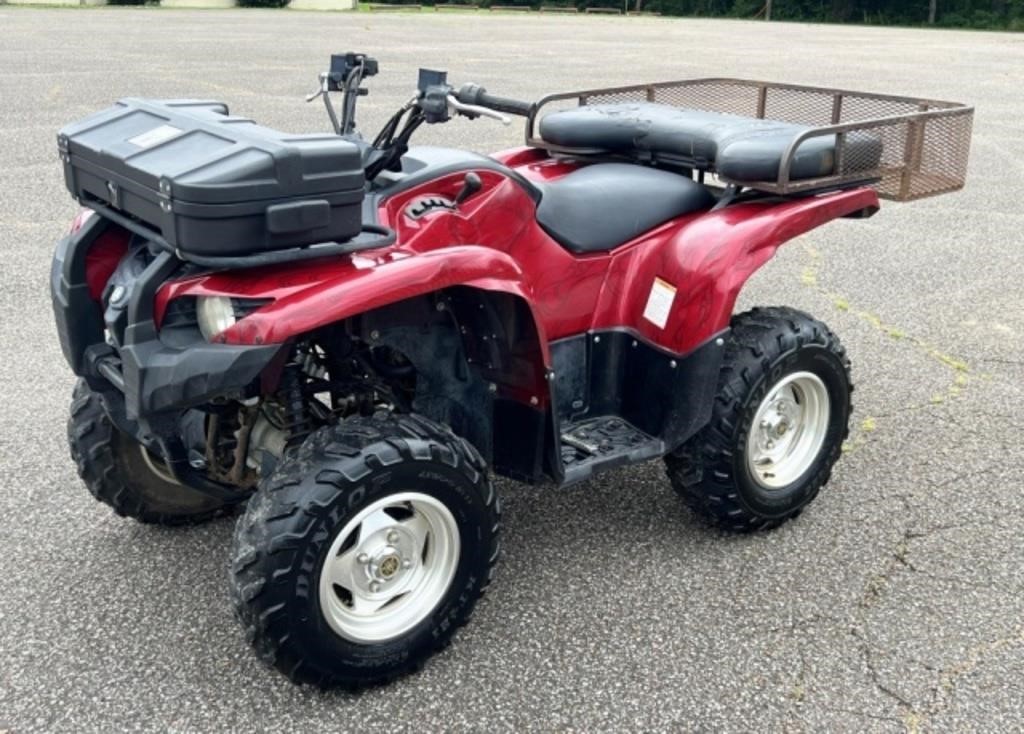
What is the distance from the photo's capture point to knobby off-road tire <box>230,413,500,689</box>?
257 centimetres

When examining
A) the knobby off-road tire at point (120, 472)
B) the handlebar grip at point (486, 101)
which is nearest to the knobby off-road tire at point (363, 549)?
the knobby off-road tire at point (120, 472)

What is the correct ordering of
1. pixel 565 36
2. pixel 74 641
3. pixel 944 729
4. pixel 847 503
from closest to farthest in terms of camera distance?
pixel 944 729 < pixel 74 641 < pixel 847 503 < pixel 565 36

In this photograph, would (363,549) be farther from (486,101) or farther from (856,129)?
(856,129)

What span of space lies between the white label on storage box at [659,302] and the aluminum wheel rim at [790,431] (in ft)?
1.67

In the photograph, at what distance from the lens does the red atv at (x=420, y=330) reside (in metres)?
2.48

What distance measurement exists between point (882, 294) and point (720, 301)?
3612mm

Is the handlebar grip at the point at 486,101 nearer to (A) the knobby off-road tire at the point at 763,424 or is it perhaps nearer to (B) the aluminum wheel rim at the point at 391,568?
(A) the knobby off-road tire at the point at 763,424

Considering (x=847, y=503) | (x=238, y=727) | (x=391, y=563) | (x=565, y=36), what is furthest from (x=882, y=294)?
(x=565, y=36)

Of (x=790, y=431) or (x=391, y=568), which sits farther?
(x=790, y=431)

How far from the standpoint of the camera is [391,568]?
112 inches

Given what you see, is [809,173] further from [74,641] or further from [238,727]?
[74,641]

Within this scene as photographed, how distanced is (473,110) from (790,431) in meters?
1.66

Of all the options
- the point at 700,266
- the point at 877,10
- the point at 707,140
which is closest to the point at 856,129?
the point at 707,140

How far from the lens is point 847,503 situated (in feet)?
12.8
